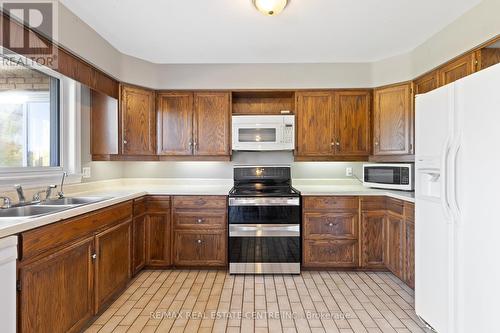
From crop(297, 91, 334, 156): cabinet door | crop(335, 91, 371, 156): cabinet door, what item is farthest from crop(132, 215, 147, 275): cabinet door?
crop(335, 91, 371, 156): cabinet door

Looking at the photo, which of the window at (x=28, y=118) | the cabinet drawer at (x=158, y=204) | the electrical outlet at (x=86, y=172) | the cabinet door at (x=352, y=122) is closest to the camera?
the window at (x=28, y=118)

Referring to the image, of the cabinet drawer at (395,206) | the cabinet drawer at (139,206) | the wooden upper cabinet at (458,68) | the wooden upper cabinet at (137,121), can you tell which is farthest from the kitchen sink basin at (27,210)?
the wooden upper cabinet at (458,68)

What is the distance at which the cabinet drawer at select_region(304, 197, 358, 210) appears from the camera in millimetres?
3006

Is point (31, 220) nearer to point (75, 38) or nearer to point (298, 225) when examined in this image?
point (75, 38)

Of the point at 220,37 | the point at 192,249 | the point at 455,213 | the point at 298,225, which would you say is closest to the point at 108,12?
the point at 220,37

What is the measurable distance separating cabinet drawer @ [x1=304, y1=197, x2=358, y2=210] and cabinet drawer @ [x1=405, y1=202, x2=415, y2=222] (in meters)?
0.52

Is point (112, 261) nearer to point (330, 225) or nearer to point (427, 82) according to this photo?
point (330, 225)

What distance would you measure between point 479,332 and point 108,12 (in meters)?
3.22

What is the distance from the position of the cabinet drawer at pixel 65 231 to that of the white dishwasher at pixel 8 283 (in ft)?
0.22

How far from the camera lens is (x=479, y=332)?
1.43 meters

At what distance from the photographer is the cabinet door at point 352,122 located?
10.7 feet

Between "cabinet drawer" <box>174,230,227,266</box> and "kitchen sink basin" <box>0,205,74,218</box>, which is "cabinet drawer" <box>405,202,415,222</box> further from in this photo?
"kitchen sink basin" <box>0,205,74,218</box>

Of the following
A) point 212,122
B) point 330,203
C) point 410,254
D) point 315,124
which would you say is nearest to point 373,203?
point 330,203

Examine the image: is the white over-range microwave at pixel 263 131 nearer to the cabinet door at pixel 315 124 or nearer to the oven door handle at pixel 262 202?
the cabinet door at pixel 315 124
